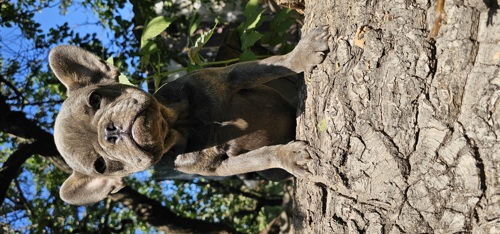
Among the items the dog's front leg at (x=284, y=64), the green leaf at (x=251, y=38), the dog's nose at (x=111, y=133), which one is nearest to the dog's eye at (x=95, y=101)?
the dog's nose at (x=111, y=133)

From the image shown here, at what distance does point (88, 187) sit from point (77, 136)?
0.61 metres

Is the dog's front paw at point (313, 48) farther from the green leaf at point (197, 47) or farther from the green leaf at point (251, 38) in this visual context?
the green leaf at point (197, 47)

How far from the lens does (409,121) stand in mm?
2680

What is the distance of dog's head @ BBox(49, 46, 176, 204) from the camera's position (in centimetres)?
360

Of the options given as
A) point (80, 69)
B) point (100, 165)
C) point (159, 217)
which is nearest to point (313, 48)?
point (100, 165)

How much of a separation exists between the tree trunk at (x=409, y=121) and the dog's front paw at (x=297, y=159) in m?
0.13

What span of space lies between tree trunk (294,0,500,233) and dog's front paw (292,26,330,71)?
0.09m

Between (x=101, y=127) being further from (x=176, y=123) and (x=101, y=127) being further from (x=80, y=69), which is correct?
(x=80, y=69)

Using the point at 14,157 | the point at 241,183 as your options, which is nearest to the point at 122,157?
the point at 14,157

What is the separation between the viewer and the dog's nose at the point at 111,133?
142 inches

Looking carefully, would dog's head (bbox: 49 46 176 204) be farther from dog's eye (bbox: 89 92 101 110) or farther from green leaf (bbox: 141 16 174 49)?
green leaf (bbox: 141 16 174 49)

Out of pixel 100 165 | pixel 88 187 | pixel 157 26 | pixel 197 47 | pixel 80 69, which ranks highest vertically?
pixel 157 26

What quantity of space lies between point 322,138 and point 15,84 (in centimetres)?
650

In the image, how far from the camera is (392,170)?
2717 mm
